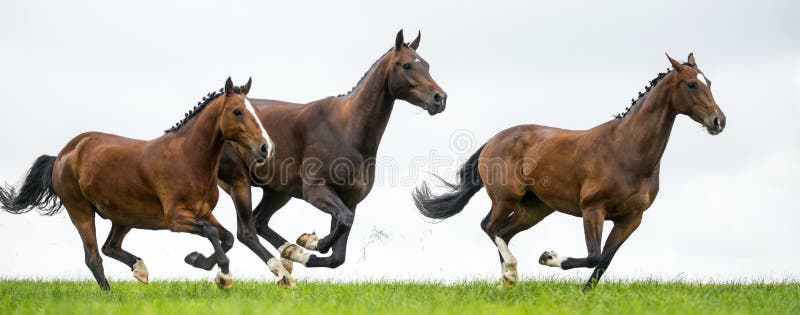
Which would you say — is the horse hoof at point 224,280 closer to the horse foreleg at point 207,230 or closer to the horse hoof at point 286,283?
the horse foreleg at point 207,230

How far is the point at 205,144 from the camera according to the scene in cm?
1038

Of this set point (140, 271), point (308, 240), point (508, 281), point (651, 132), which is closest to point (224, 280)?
point (308, 240)

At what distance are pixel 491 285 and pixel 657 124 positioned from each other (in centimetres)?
248

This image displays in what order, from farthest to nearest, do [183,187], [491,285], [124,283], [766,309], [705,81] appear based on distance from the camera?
[124,283], [491,285], [705,81], [183,187], [766,309]

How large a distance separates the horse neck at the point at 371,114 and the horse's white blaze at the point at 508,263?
6.73 feet

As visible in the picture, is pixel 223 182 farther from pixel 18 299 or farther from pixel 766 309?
pixel 766 309

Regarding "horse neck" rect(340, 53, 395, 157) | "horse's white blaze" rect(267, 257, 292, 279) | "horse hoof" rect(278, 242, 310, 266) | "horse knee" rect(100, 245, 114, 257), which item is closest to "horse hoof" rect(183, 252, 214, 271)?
"horse's white blaze" rect(267, 257, 292, 279)

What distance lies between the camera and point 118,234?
38.3 feet

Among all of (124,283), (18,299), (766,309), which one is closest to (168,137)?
(18,299)

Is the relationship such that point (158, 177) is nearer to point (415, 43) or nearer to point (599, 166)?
point (415, 43)

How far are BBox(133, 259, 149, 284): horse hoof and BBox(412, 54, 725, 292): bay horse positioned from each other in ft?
12.7

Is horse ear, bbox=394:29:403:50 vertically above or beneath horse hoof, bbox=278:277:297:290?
above

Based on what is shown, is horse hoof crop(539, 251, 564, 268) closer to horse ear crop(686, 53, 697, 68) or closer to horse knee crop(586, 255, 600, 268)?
horse knee crop(586, 255, 600, 268)

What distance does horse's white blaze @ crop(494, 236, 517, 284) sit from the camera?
1212cm
